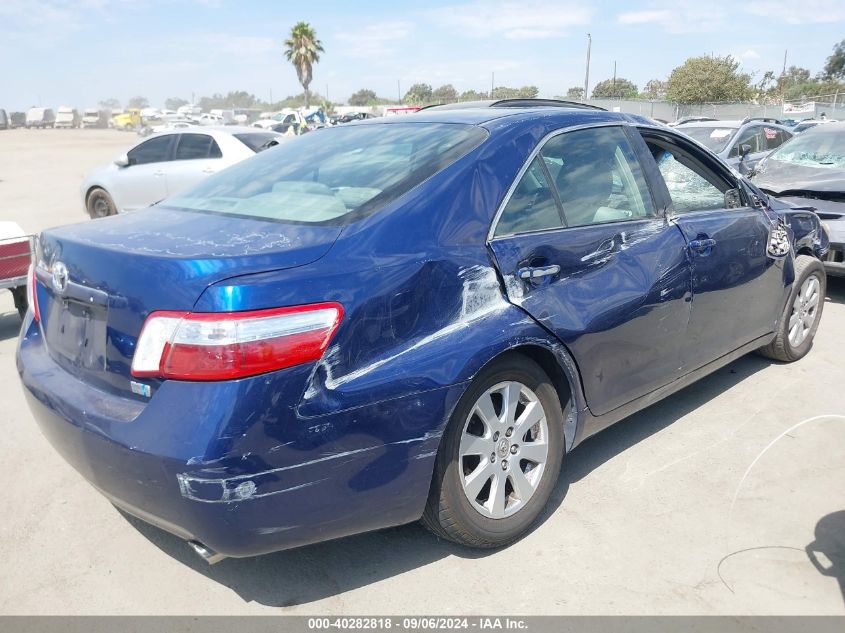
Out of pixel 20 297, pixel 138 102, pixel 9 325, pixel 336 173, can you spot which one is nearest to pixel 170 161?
pixel 9 325

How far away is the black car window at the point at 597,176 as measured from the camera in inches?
128

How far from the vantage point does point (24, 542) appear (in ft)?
10.1

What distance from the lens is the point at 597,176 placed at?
3453 millimetres

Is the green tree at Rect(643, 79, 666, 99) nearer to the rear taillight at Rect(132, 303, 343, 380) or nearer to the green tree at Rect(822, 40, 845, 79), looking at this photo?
the green tree at Rect(822, 40, 845, 79)

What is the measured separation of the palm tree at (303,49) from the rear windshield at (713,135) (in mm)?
50257

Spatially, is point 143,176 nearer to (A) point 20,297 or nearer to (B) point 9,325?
(B) point 9,325

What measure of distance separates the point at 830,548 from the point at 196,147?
32.2 ft

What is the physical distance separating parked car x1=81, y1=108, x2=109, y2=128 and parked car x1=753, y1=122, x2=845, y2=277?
84.1 metres

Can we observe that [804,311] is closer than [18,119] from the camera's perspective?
Yes

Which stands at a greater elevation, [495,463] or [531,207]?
[531,207]

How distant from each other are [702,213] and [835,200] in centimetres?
373

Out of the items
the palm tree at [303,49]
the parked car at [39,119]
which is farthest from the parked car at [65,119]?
the palm tree at [303,49]

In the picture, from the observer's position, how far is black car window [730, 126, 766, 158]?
480 inches
